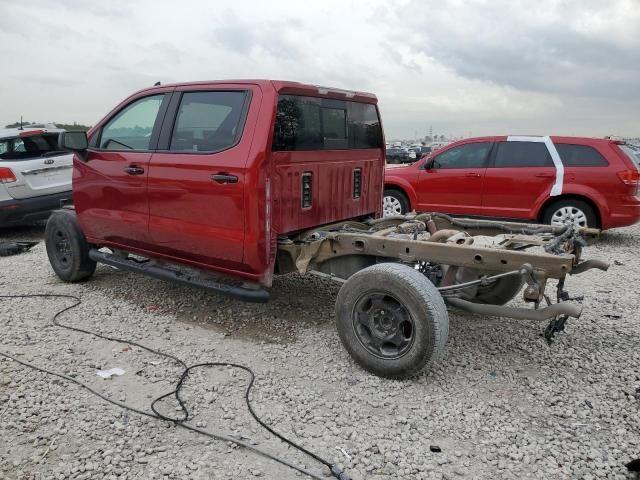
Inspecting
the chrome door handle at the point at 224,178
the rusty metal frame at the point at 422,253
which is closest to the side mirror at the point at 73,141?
the chrome door handle at the point at 224,178

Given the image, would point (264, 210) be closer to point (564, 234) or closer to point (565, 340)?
point (564, 234)

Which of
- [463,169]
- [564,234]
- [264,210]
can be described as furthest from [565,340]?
[463,169]

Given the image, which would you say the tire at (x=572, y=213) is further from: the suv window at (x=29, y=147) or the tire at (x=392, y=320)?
the suv window at (x=29, y=147)

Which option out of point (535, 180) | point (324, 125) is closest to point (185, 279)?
point (324, 125)

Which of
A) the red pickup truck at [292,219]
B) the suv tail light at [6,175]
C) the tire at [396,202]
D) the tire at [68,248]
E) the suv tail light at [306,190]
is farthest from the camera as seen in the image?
the tire at [396,202]

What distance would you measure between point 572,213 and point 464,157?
1.93 metres

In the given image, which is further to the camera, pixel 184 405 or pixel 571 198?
pixel 571 198

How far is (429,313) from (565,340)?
1.63 m

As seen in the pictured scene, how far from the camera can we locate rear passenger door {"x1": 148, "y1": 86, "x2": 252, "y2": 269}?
3.97 meters

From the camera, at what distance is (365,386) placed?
3572 millimetres

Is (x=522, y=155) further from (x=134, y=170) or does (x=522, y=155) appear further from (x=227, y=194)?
(x=134, y=170)

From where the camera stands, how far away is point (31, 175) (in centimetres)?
804

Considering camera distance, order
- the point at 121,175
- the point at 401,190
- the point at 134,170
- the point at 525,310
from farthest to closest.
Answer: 1. the point at 401,190
2. the point at 121,175
3. the point at 134,170
4. the point at 525,310

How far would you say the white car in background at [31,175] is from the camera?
25.8ft
